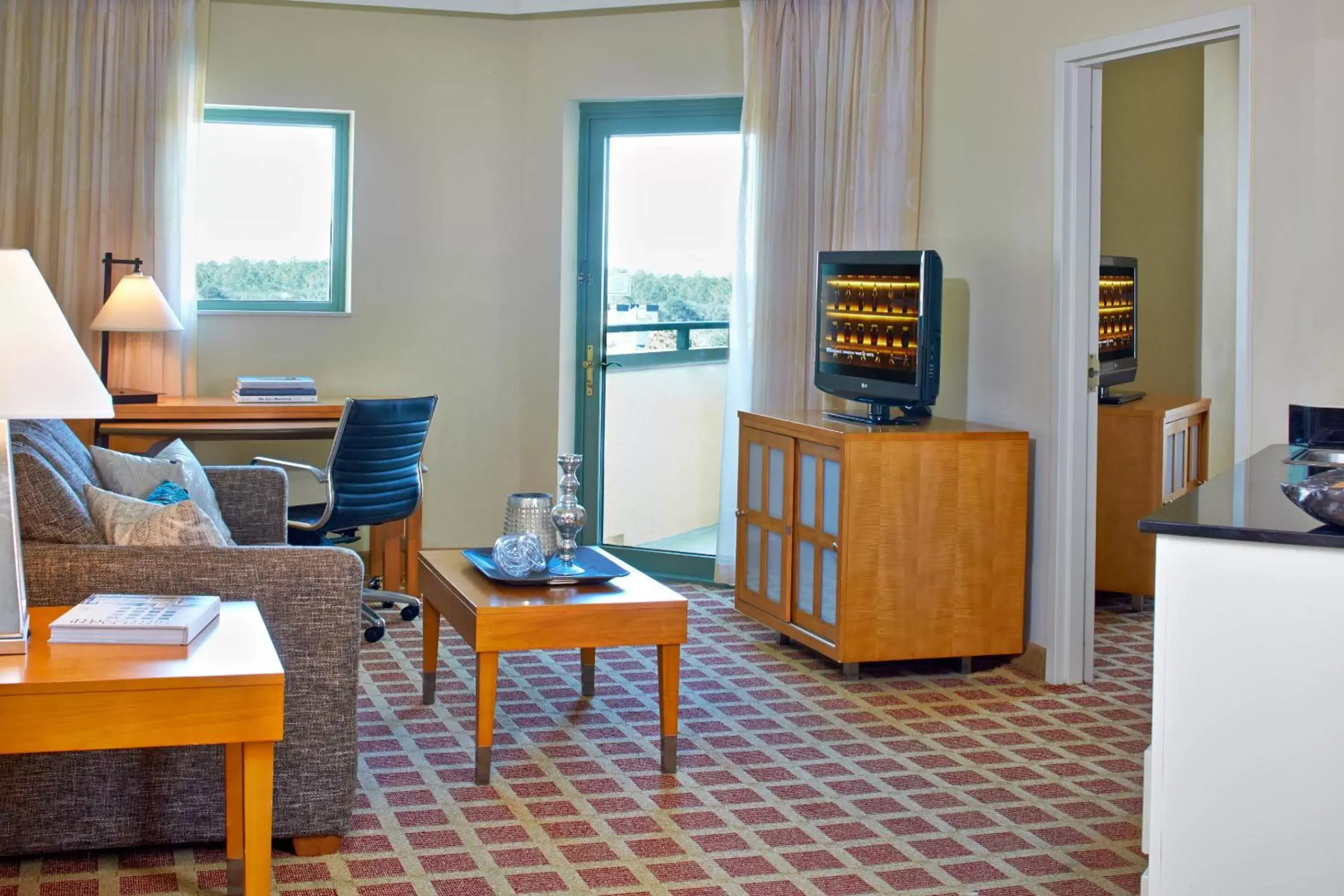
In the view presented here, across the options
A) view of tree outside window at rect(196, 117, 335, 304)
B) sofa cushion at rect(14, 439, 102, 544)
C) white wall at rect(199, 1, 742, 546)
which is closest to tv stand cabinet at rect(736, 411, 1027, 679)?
white wall at rect(199, 1, 742, 546)

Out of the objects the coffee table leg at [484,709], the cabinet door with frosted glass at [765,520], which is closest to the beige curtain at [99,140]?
the cabinet door with frosted glass at [765,520]

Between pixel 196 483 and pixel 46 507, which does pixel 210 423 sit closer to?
pixel 196 483

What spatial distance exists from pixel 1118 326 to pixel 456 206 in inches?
112

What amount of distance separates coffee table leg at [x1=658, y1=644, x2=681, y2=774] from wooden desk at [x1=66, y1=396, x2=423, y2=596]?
2023mm

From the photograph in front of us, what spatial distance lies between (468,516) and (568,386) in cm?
75

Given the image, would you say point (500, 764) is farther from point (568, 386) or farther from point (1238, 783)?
point (568, 386)

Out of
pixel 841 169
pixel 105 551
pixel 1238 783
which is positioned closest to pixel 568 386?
pixel 841 169

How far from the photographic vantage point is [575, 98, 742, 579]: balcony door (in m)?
6.14

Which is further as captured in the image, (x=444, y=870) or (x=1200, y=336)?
(x=1200, y=336)

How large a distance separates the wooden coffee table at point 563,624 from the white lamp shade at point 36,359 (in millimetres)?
1211

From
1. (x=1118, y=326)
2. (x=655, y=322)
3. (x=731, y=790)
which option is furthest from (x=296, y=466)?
(x=1118, y=326)

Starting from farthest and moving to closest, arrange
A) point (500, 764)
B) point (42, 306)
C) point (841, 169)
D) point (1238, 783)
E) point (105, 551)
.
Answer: point (841, 169) → point (500, 764) → point (105, 551) → point (42, 306) → point (1238, 783)

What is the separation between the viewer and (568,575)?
3.71m

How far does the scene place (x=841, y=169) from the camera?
5.43m
